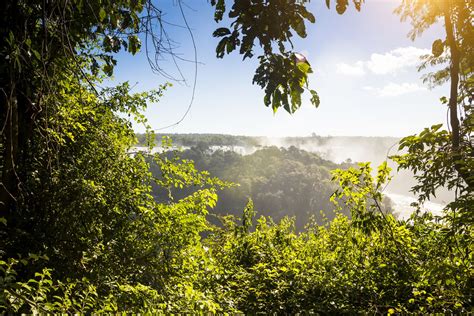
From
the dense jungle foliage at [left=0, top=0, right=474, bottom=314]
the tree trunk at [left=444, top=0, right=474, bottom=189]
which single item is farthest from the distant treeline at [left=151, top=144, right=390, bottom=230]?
the tree trunk at [left=444, top=0, right=474, bottom=189]

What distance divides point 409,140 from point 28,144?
5814 millimetres

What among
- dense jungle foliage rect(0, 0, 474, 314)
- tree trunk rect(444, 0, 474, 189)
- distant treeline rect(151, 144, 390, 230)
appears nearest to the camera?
dense jungle foliage rect(0, 0, 474, 314)

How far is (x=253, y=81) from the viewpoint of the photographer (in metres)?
2.24

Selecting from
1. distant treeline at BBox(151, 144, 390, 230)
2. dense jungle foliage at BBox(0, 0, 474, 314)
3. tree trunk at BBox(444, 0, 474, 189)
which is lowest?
distant treeline at BBox(151, 144, 390, 230)

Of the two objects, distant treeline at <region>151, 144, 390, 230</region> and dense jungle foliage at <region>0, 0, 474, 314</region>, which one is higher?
dense jungle foliage at <region>0, 0, 474, 314</region>

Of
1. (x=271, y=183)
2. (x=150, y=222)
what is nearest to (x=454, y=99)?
(x=150, y=222)

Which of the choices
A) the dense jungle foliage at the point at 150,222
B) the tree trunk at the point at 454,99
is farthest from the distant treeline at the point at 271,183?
the tree trunk at the point at 454,99

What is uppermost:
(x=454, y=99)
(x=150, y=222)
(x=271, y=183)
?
(x=454, y=99)

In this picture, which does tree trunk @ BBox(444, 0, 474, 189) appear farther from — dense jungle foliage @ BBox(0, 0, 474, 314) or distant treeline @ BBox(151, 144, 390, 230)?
distant treeline @ BBox(151, 144, 390, 230)

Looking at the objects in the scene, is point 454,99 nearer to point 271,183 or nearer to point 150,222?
point 150,222

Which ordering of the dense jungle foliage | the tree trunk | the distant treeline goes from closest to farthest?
the dense jungle foliage → the tree trunk → the distant treeline

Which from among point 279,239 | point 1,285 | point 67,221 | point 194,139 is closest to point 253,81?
point 1,285

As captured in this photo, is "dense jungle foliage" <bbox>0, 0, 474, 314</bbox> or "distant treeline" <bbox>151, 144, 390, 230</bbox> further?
"distant treeline" <bbox>151, 144, 390, 230</bbox>

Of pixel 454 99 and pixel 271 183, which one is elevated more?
pixel 454 99
